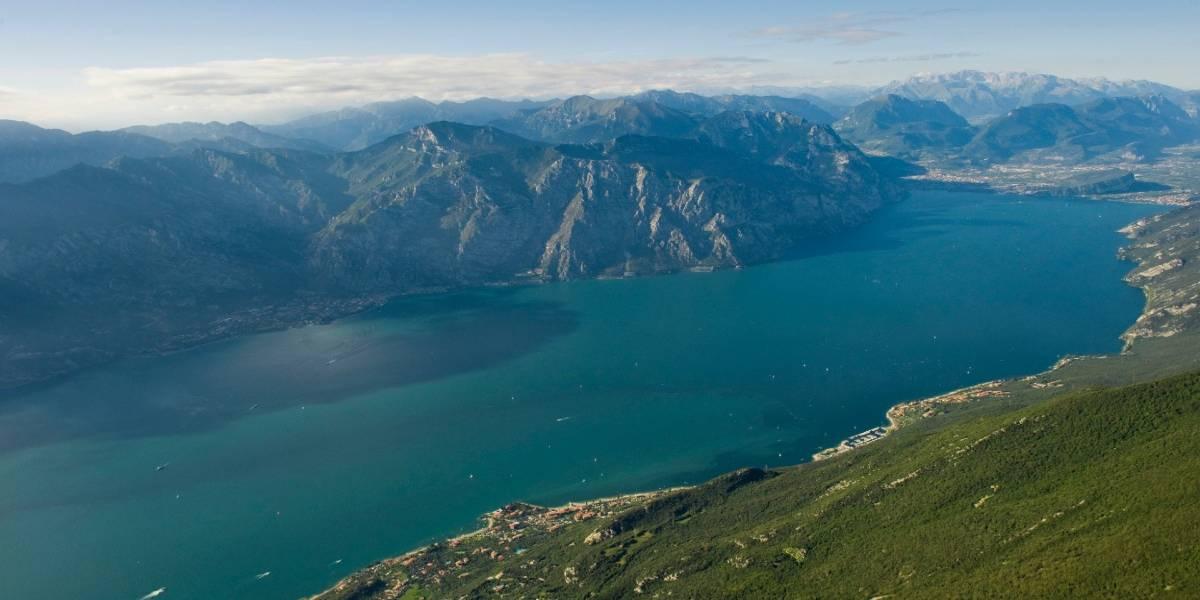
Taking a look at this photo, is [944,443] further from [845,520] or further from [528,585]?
[528,585]

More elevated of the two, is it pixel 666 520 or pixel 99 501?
pixel 666 520

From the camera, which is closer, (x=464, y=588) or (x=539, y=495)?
(x=464, y=588)

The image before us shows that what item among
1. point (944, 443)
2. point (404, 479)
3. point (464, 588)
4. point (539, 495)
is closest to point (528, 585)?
point (464, 588)

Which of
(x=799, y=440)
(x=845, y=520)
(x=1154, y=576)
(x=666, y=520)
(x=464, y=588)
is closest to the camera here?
(x=1154, y=576)

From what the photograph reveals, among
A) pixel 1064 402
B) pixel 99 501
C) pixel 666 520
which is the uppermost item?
pixel 1064 402

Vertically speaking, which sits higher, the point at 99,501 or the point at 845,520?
the point at 845,520

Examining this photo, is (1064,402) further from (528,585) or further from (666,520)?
(528,585)

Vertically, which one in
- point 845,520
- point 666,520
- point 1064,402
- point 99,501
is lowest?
point 99,501

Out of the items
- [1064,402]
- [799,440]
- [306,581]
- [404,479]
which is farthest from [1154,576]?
[404,479]

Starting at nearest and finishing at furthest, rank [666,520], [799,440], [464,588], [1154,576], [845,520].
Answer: [1154,576] < [845,520] < [464,588] < [666,520] < [799,440]
